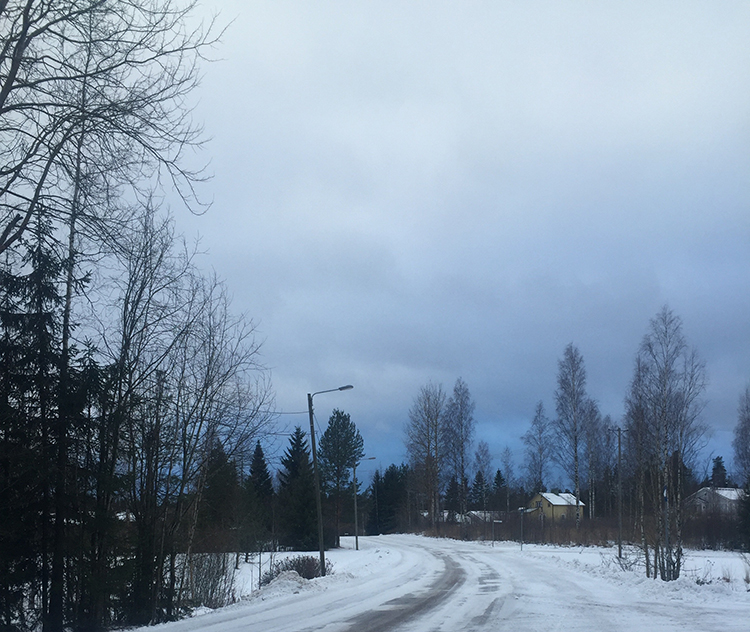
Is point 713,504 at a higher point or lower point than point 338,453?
lower

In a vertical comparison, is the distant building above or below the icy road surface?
below

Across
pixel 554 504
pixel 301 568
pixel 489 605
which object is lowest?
pixel 554 504

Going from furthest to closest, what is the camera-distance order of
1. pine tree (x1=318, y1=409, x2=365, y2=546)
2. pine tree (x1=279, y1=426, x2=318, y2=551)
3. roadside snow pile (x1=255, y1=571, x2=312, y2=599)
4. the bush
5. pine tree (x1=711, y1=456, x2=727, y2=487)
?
pine tree (x1=711, y1=456, x2=727, y2=487) < pine tree (x1=318, y1=409, x2=365, y2=546) < pine tree (x1=279, y1=426, x2=318, y2=551) < the bush < roadside snow pile (x1=255, y1=571, x2=312, y2=599)

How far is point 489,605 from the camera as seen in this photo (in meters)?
15.7

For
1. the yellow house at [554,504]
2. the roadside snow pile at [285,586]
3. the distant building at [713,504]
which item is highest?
the roadside snow pile at [285,586]

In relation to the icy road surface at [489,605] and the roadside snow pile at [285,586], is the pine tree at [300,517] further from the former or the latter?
the roadside snow pile at [285,586]

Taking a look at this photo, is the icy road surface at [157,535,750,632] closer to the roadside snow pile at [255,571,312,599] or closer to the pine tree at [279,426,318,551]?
the roadside snow pile at [255,571,312,599]

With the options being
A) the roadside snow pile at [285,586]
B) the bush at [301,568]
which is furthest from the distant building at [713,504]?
the roadside snow pile at [285,586]

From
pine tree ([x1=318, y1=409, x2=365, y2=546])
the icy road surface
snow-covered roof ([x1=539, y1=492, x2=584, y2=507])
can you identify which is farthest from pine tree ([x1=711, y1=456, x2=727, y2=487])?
the icy road surface

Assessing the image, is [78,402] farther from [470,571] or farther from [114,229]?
[470,571]

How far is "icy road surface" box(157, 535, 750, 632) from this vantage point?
12.6 meters

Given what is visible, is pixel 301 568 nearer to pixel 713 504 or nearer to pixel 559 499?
pixel 713 504

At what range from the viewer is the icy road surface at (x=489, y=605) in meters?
12.6

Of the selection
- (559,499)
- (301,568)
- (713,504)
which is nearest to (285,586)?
(301,568)
